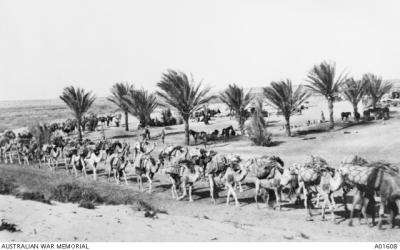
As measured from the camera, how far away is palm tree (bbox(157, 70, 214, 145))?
3188cm

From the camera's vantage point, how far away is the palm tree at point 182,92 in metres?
31.9

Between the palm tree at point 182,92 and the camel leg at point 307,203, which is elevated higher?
the palm tree at point 182,92

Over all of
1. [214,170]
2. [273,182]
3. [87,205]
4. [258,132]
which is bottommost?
[273,182]

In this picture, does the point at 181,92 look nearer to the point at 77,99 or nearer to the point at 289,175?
the point at 77,99

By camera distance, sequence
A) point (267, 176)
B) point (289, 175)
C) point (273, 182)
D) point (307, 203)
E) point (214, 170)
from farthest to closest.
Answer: point (214, 170), point (267, 176), point (273, 182), point (289, 175), point (307, 203)

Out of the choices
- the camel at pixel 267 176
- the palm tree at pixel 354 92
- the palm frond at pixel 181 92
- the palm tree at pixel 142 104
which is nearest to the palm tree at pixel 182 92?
the palm frond at pixel 181 92

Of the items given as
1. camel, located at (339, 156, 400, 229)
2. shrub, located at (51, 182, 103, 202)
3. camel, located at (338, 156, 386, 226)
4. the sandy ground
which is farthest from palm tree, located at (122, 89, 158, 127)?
camel, located at (339, 156, 400, 229)

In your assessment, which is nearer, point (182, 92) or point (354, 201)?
point (354, 201)

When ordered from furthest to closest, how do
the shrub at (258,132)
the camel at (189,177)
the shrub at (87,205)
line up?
the shrub at (258,132), the camel at (189,177), the shrub at (87,205)

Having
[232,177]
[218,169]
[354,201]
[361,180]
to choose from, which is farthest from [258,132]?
[361,180]

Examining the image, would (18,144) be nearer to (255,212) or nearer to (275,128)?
(275,128)

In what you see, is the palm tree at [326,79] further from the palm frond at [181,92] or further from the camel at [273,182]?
the camel at [273,182]

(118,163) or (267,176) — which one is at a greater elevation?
(118,163)

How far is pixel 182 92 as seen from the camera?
32250 mm
